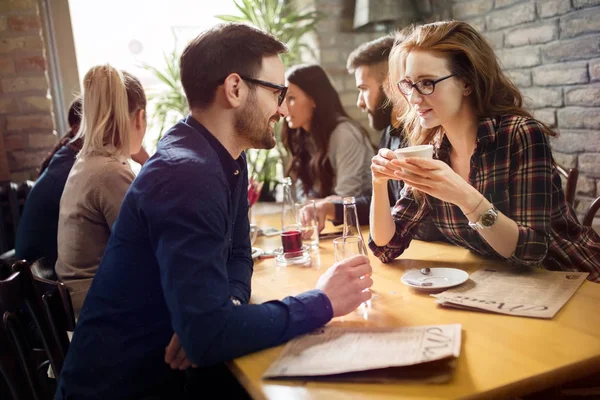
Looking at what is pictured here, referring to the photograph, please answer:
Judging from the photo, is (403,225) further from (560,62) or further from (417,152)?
(560,62)

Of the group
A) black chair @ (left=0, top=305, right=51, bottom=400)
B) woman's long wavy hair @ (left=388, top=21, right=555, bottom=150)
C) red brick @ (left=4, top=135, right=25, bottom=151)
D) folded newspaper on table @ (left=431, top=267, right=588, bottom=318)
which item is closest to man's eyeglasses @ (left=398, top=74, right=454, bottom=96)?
woman's long wavy hair @ (left=388, top=21, right=555, bottom=150)

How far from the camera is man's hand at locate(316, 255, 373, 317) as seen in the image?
47.5 inches

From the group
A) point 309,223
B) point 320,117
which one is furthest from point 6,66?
point 309,223

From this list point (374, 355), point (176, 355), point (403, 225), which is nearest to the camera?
point (374, 355)

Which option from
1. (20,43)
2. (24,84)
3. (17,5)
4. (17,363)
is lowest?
(17,363)

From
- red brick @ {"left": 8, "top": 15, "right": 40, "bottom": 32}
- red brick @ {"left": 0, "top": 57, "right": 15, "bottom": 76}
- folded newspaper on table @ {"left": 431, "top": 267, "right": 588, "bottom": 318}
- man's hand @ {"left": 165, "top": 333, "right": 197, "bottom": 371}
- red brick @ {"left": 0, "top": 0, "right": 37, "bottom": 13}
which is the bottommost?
man's hand @ {"left": 165, "top": 333, "right": 197, "bottom": 371}

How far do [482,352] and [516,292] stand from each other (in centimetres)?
32

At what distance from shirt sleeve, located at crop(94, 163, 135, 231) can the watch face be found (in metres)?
1.13

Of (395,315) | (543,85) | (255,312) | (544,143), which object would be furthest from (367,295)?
(543,85)

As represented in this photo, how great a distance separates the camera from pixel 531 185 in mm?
1501

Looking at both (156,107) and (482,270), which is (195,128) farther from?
(156,107)

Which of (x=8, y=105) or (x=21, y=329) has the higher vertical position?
(x=8, y=105)

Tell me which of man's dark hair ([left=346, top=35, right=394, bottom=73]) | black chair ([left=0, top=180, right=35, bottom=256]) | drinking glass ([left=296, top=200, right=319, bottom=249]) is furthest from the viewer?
black chair ([left=0, top=180, right=35, bottom=256])

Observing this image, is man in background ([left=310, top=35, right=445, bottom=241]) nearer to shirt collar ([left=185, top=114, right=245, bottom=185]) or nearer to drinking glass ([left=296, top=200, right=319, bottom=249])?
drinking glass ([left=296, top=200, right=319, bottom=249])
